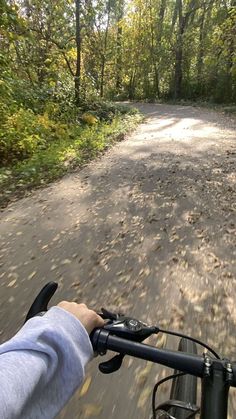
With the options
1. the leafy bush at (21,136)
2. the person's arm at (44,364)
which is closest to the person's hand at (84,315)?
the person's arm at (44,364)

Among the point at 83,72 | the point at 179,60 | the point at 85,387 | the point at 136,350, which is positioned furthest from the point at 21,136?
the point at 179,60

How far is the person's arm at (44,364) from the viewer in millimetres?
971

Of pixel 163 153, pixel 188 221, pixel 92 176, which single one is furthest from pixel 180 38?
pixel 188 221

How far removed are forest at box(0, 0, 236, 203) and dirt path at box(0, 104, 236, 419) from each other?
188cm

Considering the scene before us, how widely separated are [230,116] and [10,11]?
14.7 m

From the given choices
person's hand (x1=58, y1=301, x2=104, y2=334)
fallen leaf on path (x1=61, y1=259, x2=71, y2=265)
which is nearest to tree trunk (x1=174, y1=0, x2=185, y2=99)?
fallen leaf on path (x1=61, y1=259, x2=71, y2=265)

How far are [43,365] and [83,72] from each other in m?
22.4

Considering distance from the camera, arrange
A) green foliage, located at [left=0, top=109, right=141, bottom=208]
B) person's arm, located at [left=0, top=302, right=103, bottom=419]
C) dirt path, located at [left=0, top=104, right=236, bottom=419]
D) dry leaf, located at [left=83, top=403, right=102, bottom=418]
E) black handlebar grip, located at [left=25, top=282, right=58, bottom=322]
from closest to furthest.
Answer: person's arm, located at [left=0, top=302, right=103, bottom=419], black handlebar grip, located at [left=25, top=282, right=58, bottom=322], dry leaf, located at [left=83, top=403, right=102, bottom=418], dirt path, located at [left=0, top=104, right=236, bottom=419], green foliage, located at [left=0, top=109, right=141, bottom=208]

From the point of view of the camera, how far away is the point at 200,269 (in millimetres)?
4309

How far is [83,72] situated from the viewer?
2134cm

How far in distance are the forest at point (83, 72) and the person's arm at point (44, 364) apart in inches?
254

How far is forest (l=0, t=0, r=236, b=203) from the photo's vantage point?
8812mm

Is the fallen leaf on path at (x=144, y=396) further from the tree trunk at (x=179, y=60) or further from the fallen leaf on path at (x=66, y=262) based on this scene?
the tree trunk at (x=179, y=60)

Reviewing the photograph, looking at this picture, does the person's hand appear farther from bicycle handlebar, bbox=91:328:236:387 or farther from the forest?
the forest
